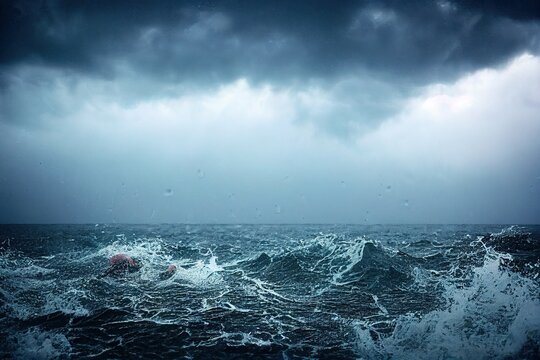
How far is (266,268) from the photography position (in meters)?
16.8

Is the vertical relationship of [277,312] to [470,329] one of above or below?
below

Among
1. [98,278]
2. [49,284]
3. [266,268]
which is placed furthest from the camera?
[266,268]

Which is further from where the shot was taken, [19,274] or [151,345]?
[19,274]

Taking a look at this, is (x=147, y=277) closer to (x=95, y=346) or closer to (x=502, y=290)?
(x=95, y=346)

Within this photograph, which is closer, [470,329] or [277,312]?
[470,329]

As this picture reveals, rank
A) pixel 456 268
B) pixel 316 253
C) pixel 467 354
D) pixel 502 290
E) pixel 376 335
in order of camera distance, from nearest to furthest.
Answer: pixel 467 354 < pixel 376 335 < pixel 502 290 < pixel 456 268 < pixel 316 253

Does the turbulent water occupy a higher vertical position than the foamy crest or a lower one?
lower

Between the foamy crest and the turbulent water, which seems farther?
the turbulent water

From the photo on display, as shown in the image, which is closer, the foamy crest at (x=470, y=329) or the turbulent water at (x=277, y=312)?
the foamy crest at (x=470, y=329)

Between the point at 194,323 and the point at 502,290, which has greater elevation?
the point at 502,290

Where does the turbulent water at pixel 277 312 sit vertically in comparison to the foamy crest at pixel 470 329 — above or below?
below

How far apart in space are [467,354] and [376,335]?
6.76ft

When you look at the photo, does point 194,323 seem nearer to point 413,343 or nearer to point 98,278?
point 413,343

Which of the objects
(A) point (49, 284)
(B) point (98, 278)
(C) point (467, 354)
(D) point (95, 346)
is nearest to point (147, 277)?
(B) point (98, 278)
